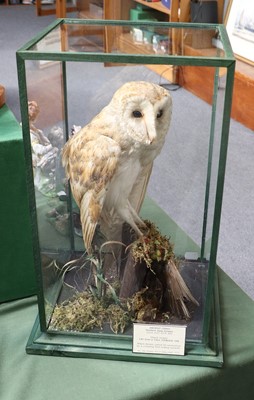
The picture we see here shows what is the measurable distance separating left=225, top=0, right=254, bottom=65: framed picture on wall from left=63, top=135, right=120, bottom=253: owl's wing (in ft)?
6.77

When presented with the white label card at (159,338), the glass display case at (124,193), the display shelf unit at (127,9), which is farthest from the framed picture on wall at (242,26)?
the white label card at (159,338)

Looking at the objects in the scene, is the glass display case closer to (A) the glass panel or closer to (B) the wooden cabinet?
(A) the glass panel

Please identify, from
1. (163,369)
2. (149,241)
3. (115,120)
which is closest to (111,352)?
(163,369)

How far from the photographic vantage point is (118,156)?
0.80m

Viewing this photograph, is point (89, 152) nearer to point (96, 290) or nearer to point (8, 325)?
point (96, 290)

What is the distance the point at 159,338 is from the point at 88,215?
255mm

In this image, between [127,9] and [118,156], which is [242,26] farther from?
[118,156]

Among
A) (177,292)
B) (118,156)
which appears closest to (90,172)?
(118,156)

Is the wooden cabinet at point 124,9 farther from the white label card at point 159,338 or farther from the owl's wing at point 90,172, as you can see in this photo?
the white label card at point 159,338

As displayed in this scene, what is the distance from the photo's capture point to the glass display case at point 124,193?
2.58 ft

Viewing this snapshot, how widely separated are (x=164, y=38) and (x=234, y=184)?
4.21 feet

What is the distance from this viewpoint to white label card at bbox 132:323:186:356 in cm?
88

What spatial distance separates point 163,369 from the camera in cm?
89

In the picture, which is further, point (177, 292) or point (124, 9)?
point (124, 9)
